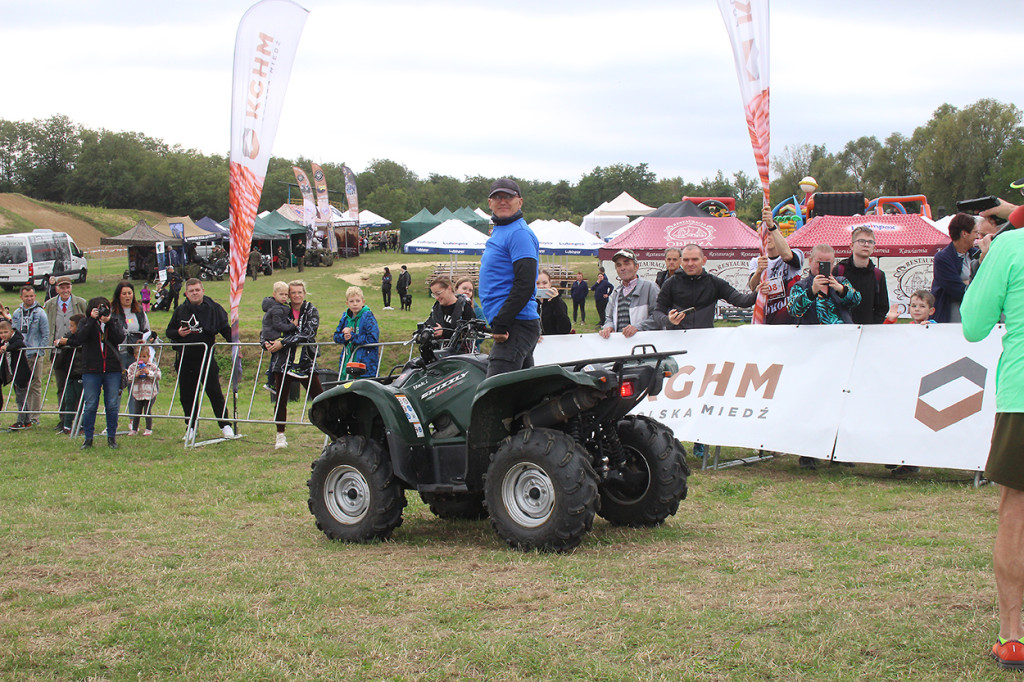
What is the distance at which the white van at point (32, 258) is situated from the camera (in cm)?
3538

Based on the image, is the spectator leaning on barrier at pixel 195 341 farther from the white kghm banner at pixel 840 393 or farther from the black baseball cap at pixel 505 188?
the black baseball cap at pixel 505 188

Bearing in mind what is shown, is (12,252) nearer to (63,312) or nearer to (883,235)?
(63,312)

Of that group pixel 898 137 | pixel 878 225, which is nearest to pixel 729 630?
pixel 878 225

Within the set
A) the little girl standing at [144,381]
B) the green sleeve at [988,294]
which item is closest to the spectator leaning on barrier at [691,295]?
the green sleeve at [988,294]

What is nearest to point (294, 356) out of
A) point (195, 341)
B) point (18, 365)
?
point (195, 341)

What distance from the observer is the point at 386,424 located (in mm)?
5938

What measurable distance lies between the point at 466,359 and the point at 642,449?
1.30 m

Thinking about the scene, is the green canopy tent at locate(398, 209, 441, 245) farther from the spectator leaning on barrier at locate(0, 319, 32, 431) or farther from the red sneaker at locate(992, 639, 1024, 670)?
the red sneaker at locate(992, 639, 1024, 670)

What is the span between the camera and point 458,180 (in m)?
120

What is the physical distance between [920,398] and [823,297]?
1374 mm

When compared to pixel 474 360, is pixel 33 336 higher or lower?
lower

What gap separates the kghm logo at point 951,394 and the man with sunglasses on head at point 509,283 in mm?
3779

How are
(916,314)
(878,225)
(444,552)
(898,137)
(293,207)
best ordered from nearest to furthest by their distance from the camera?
(444,552), (916,314), (878,225), (293,207), (898,137)

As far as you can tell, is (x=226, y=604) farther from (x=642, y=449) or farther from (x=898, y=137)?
(x=898, y=137)
